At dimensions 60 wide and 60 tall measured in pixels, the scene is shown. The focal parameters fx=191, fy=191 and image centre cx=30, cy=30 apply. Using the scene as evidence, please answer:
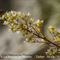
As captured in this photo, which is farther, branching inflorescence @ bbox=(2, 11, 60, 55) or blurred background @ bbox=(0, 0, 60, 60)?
blurred background @ bbox=(0, 0, 60, 60)

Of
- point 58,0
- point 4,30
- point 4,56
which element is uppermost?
point 58,0

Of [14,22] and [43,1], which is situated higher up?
[43,1]

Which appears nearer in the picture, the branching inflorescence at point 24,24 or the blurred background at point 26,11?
the branching inflorescence at point 24,24

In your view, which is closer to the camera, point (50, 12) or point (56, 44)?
point (56, 44)

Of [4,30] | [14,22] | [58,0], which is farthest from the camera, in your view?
[4,30]

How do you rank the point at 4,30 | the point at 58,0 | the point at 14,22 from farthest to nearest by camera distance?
the point at 4,30 → the point at 58,0 → the point at 14,22

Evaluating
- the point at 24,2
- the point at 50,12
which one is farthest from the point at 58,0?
the point at 24,2

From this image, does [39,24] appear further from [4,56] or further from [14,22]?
[4,56]

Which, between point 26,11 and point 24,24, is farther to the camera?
point 26,11

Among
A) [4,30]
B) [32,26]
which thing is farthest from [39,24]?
[4,30]
